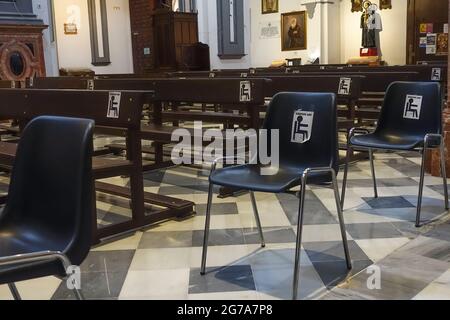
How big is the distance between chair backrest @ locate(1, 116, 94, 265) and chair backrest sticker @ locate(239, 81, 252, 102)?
7.38ft

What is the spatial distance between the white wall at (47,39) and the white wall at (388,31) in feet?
20.9

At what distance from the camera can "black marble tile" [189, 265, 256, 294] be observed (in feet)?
7.31

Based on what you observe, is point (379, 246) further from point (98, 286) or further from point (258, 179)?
point (98, 286)

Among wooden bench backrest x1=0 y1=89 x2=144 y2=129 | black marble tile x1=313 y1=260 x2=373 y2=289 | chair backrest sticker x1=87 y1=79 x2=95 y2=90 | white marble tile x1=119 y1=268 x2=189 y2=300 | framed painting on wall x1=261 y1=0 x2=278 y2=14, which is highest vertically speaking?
framed painting on wall x1=261 y1=0 x2=278 y2=14

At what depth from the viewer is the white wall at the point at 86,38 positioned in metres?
11.9

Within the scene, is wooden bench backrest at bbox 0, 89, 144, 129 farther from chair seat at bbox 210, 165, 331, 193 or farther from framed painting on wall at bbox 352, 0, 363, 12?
framed painting on wall at bbox 352, 0, 363, 12

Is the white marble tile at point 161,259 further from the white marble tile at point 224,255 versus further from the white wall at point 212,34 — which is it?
the white wall at point 212,34

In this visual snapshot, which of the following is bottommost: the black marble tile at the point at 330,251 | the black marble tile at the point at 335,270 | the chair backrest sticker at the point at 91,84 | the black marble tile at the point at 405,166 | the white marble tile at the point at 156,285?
the black marble tile at the point at 330,251

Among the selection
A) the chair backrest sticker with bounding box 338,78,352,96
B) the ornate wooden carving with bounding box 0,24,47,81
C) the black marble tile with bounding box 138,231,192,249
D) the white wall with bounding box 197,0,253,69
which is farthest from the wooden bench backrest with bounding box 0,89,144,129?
the white wall with bounding box 197,0,253,69

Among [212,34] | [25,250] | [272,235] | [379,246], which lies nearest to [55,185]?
[25,250]

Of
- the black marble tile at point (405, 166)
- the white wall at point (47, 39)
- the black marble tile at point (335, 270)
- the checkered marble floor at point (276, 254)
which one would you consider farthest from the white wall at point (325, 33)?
the black marble tile at point (335, 270)

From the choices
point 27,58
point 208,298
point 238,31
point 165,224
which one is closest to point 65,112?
point 165,224

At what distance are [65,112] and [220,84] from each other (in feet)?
3.91
